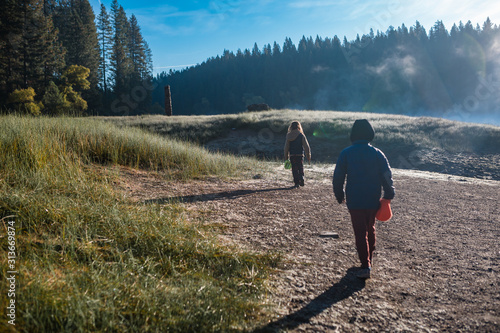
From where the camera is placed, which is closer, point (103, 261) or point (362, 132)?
point (103, 261)

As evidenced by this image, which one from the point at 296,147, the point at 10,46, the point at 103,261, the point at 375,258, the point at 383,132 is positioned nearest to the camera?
the point at 103,261

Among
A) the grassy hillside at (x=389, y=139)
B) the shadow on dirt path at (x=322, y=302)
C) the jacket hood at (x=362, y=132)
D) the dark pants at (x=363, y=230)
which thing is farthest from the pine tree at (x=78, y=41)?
the shadow on dirt path at (x=322, y=302)

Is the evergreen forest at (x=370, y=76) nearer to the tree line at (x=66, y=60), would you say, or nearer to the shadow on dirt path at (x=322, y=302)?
the tree line at (x=66, y=60)

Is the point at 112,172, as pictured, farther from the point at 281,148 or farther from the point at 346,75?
the point at 346,75

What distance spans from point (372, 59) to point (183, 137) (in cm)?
10305

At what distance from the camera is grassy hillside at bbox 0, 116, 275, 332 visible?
2016mm

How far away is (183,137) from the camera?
1958 centimetres

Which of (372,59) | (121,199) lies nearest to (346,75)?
(372,59)

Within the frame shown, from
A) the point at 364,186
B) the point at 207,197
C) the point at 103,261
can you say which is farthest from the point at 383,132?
the point at 103,261

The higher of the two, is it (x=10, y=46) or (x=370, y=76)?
(x=370, y=76)

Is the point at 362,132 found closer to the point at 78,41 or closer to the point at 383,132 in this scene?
the point at 383,132

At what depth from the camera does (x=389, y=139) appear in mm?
18062

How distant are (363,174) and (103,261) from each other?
288 centimetres

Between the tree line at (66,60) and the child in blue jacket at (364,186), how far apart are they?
42.1ft
